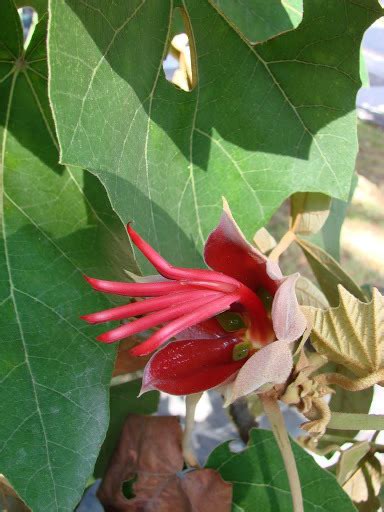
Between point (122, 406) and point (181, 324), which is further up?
point (181, 324)

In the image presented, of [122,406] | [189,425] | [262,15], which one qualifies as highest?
[262,15]

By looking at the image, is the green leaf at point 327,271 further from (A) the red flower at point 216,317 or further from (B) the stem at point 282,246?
(A) the red flower at point 216,317

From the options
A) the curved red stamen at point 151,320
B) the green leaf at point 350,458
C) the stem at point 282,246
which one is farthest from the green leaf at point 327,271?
the curved red stamen at point 151,320

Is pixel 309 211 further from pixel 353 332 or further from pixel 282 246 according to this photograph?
pixel 353 332

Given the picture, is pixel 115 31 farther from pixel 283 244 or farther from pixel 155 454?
pixel 155 454

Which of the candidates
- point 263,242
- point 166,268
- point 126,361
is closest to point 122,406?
point 126,361

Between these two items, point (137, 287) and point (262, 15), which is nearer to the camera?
point (137, 287)
